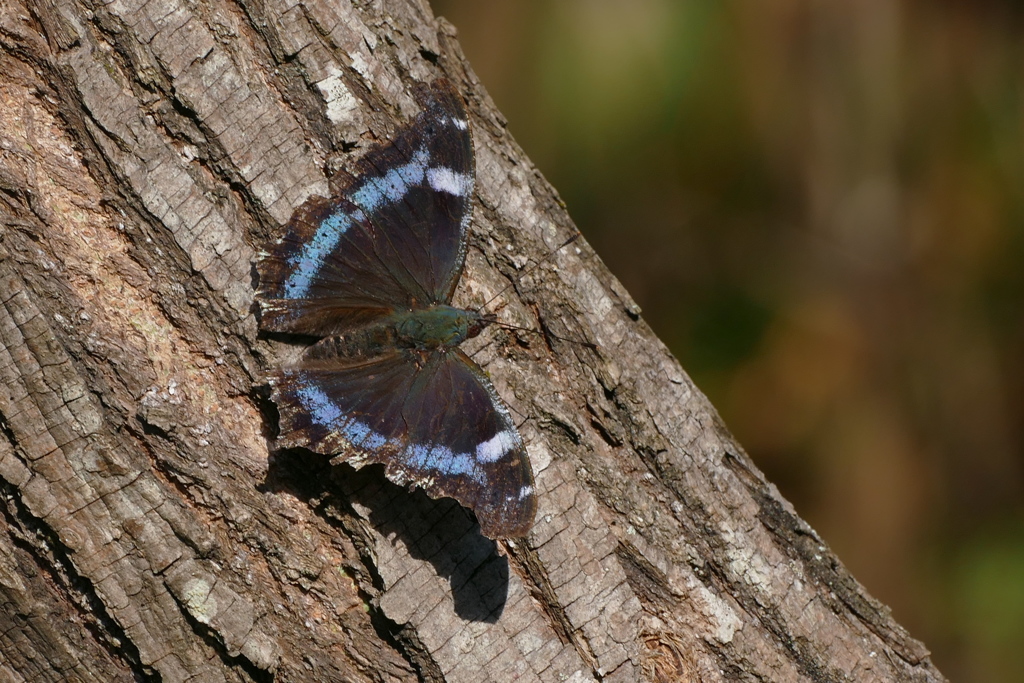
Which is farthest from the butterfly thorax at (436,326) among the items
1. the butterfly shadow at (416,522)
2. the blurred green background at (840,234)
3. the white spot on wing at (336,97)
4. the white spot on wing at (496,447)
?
the blurred green background at (840,234)

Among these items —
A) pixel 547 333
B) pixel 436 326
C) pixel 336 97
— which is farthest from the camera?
pixel 436 326

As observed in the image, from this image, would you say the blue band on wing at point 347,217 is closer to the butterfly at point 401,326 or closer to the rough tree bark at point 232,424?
the butterfly at point 401,326

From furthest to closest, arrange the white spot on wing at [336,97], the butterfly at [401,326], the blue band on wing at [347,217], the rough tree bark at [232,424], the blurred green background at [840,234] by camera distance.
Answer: the blurred green background at [840,234] < the blue band on wing at [347,217] < the white spot on wing at [336,97] < the butterfly at [401,326] < the rough tree bark at [232,424]

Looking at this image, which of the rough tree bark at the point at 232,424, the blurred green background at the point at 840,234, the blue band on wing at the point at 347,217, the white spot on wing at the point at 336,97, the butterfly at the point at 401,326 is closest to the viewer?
the rough tree bark at the point at 232,424

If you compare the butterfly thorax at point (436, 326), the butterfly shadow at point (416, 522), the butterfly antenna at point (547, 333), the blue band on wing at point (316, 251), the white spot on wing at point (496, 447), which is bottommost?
the butterfly shadow at point (416, 522)

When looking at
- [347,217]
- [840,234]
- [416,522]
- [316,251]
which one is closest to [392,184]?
[347,217]

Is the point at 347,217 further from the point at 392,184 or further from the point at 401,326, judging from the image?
the point at 401,326

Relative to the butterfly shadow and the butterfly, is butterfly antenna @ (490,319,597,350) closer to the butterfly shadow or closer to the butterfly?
the butterfly
